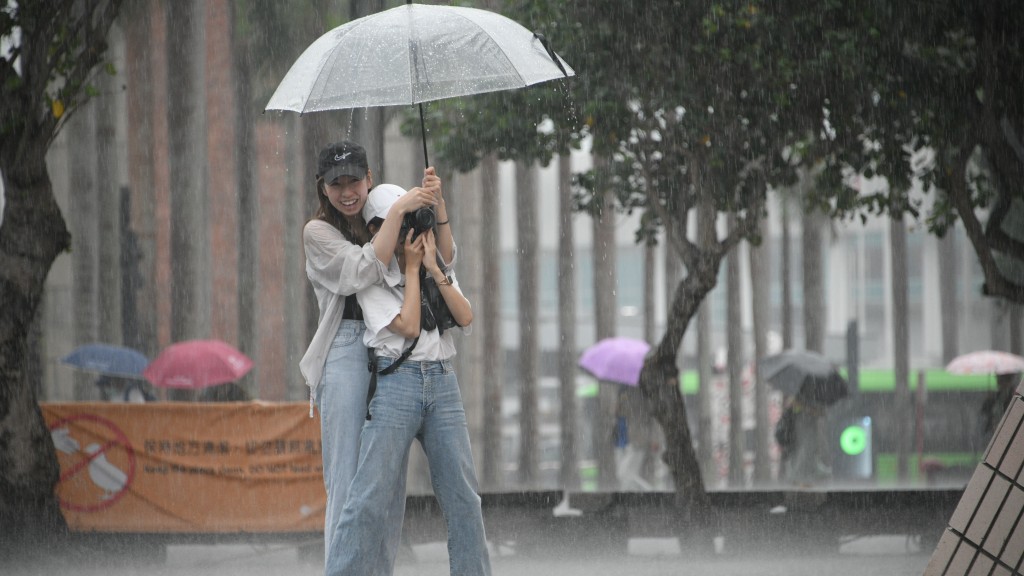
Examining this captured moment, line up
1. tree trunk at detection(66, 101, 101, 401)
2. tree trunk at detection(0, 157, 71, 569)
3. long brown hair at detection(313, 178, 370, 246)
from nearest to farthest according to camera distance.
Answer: long brown hair at detection(313, 178, 370, 246) < tree trunk at detection(0, 157, 71, 569) < tree trunk at detection(66, 101, 101, 401)

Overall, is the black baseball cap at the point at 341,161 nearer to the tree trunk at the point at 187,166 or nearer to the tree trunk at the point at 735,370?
the tree trunk at the point at 187,166

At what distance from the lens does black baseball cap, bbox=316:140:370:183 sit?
15.0 feet

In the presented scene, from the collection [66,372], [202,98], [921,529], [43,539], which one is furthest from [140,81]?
[921,529]

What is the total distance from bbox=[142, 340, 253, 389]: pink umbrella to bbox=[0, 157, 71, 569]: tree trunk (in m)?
4.12

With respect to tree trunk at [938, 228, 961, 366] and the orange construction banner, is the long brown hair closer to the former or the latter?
the orange construction banner

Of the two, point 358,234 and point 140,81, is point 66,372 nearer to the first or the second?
point 140,81

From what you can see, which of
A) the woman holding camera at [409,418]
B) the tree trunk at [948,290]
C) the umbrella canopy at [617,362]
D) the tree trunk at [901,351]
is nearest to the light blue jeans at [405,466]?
the woman holding camera at [409,418]

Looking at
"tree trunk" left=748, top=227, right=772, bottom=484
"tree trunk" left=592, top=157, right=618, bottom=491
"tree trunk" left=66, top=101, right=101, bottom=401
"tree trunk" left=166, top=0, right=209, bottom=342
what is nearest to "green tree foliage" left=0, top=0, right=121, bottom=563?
"tree trunk" left=166, top=0, right=209, bottom=342

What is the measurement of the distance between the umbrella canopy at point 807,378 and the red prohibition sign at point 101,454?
8.41 meters

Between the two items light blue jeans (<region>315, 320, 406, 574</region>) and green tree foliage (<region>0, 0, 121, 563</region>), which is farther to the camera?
green tree foliage (<region>0, 0, 121, 563</region>)

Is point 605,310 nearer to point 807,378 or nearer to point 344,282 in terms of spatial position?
point 807,378

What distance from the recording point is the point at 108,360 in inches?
A: 633

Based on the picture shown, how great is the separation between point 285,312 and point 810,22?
655 inches

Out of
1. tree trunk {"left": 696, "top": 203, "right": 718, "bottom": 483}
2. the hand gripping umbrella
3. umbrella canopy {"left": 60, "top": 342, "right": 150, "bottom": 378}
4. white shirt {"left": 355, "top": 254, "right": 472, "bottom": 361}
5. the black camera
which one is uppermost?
the hand gripping umbrella
